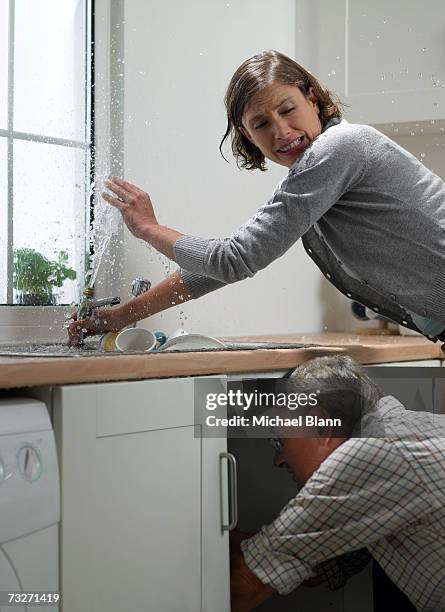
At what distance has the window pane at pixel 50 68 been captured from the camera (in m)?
1.97

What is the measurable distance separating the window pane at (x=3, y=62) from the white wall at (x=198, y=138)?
324mm

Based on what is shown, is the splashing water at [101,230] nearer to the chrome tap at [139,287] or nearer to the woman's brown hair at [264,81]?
the chrome tap at [139,287]

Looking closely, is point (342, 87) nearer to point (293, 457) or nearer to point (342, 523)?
point (293, 457)

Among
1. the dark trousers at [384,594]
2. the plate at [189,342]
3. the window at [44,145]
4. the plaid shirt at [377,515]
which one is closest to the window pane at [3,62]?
→ the window at [44,145]

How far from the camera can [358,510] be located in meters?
1.34

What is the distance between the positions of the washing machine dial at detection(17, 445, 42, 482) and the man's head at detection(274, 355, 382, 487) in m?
0.54

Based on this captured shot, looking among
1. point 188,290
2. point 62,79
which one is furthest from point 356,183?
point 62,79

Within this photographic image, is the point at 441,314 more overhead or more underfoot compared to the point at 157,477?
more overhead

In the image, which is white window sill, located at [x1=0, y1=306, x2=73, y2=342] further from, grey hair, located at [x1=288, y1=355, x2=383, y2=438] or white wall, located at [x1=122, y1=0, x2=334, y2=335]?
grey hair, located at [x1=288, y1=355, x2=383, y2=438]

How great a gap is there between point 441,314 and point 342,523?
1.43ft

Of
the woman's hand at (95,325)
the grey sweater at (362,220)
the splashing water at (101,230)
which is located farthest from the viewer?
the splashing water at (101,230)

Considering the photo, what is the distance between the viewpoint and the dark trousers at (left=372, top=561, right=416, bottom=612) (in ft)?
4.91

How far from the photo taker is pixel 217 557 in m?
1.40

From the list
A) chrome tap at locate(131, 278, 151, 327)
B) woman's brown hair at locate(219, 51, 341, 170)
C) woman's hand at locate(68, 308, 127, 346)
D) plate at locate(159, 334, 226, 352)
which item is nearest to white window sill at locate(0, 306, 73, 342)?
woman's hand at locate(68, 308, 127, 346)
